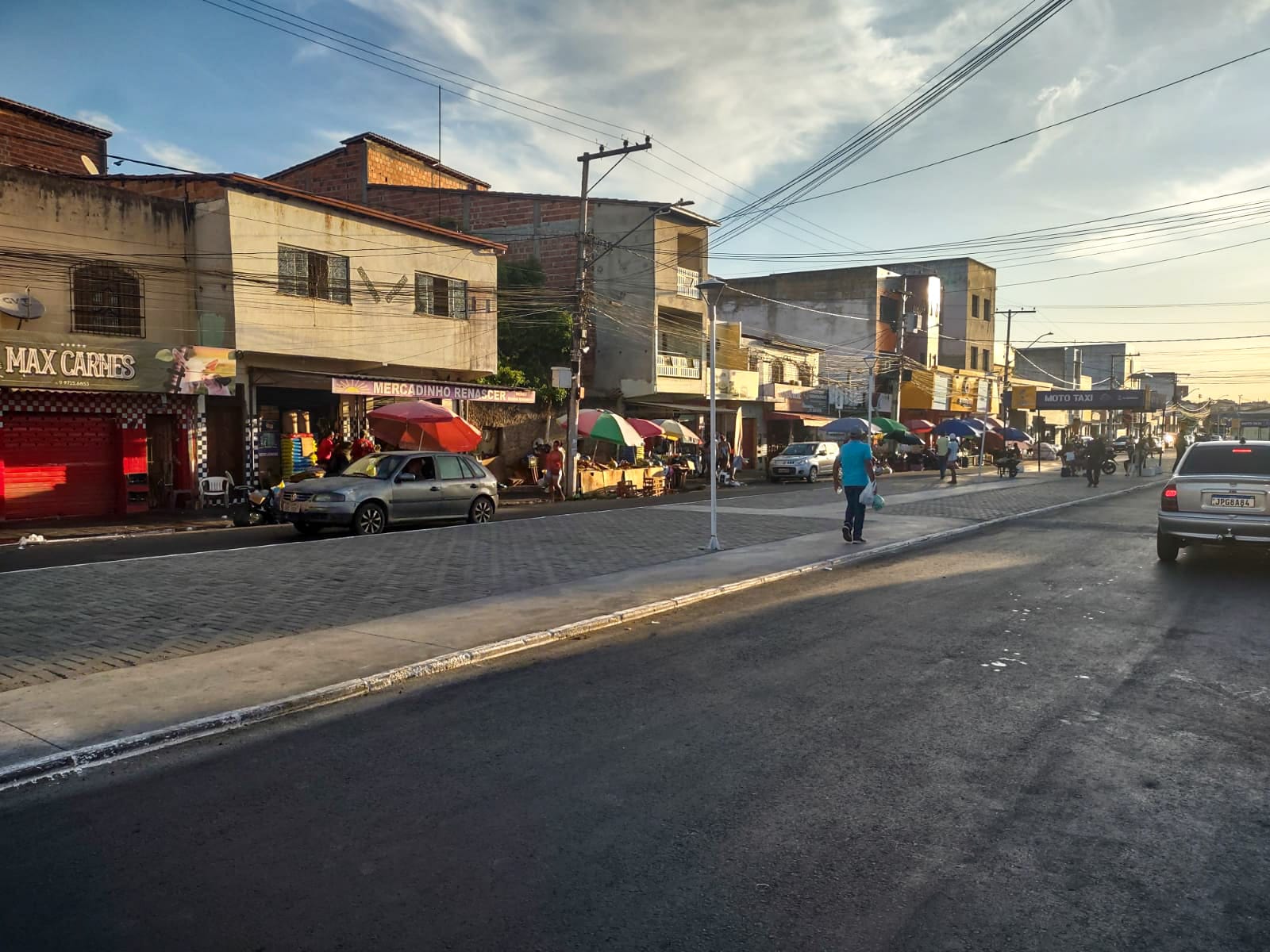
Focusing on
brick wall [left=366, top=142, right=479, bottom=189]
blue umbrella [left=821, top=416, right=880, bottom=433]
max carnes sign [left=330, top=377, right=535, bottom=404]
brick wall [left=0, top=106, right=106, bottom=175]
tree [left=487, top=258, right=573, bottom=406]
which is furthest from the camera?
blue umbrella [left=821, top=416, right=880, bottom=433]

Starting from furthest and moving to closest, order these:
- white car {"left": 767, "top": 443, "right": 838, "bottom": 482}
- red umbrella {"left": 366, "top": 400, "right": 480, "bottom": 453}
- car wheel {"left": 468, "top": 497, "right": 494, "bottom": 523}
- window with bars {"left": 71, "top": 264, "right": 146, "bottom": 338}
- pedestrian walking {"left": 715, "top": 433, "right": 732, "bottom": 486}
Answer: white car {"left": 767, "top": 443, "right": 838, "bottom": 482}
pedestrian walking {"left": 715, "top": 433, "right": 732, "bottom": 486}
red umbrella {"left": 366, "top": 400, "right": 480, "bottom": 453}
window with bars {"left": 71, "top": 264, "right": 146, "bottom": 338}
car wheel {"left": 468, "top": 497, "right": 494, "bottom": 523}

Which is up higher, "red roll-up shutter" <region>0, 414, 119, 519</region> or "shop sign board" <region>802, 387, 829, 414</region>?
"shop sign board" <region>802, 387, 829, 414</region>

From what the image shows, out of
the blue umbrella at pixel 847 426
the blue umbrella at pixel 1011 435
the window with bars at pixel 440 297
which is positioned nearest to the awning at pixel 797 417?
the blue umbrella at pixel 847 426

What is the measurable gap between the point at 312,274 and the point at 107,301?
4.85 meters

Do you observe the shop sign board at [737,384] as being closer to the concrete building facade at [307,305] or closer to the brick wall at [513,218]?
the brick wall at [513,218]

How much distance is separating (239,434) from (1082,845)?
2182cm

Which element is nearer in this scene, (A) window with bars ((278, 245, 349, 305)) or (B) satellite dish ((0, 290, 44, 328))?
(B) satellite dish ((0, 290, 44, 328))

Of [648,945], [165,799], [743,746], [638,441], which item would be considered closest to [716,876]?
[648,945]

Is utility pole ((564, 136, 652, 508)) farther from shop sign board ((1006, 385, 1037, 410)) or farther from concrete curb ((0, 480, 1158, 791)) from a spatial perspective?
shop sign board ((1006, 385, 1037, 410))

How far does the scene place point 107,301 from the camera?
1894 centimetres

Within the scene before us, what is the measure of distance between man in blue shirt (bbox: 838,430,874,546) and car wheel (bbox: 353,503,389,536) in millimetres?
8214

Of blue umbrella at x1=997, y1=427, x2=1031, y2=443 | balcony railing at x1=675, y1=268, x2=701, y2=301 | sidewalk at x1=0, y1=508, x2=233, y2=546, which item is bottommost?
sidewalk at x1=0, y1=508, x2=233, y2=546

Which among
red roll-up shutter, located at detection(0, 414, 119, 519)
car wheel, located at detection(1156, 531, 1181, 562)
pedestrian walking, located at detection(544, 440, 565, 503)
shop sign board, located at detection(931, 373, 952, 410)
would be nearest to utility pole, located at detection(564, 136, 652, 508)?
pedestrian walking, located at detection(544, 440, 565, 503)

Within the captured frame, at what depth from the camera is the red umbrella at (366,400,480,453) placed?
69.6ft
